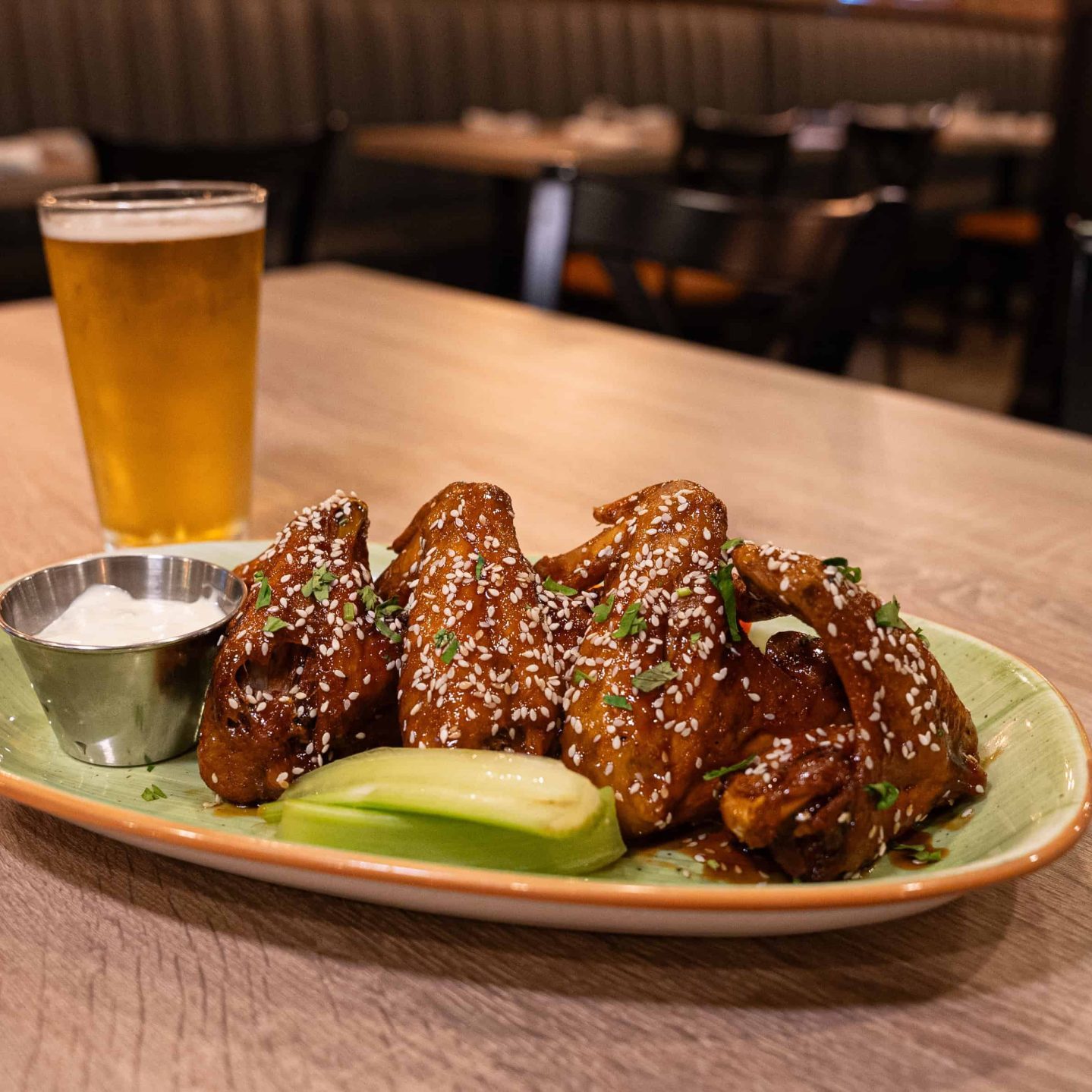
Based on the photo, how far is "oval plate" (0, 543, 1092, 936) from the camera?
68 cm

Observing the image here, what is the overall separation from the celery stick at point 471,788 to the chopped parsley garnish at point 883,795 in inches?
6.8

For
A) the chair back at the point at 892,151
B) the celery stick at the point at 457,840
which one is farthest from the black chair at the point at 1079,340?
the chair back at the point at 892,151

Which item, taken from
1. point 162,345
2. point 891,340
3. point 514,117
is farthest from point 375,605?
point 514,117

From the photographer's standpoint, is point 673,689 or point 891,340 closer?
point 673,689

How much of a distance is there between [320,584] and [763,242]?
75.7 inches

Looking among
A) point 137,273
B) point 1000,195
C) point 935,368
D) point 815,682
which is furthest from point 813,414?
point 1000,195

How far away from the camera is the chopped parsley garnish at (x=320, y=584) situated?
0.89 metres

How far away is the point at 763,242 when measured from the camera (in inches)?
102

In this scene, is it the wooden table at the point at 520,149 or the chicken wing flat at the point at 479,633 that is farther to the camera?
the wooden table at the point at 520,149

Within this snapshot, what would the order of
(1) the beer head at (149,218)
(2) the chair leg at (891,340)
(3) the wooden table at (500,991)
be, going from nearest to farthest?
(3) the wooden table at (500,991) < (1) the beer head at (149,218) < (2) the chair leg at (891,340)

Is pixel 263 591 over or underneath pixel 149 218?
underneath

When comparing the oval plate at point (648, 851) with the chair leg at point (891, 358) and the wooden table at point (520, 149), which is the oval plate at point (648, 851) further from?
the chair leg at point (891, 358)

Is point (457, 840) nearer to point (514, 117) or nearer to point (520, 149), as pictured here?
point (520, 149)

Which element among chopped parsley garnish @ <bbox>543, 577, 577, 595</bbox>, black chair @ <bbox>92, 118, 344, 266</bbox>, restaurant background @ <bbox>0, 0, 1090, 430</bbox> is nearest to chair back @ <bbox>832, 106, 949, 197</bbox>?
restaurant background @ <bbox>0, 0, 1090, 430</bbox>
